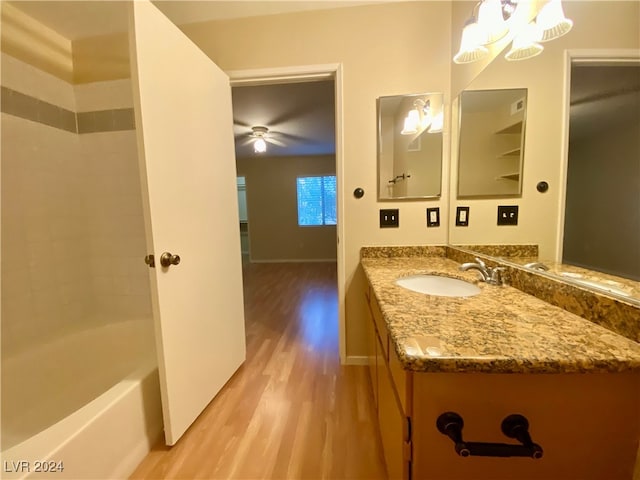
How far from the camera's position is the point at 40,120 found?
1549 mm

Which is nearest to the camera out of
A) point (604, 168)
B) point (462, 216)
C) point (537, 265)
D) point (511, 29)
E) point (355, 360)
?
point (604, 168)

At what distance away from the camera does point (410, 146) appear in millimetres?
1642

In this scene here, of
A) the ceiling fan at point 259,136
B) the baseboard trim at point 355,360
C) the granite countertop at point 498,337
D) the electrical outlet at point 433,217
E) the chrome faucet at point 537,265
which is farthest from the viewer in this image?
the ceiling fan at point 259,136

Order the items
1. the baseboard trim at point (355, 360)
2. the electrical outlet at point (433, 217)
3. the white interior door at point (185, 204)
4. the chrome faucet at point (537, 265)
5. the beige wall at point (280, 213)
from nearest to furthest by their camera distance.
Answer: the chrome faucet at point (537, 265), the white interior door at point (185, 204), the electrical outlet at point (433, 217), the baseboard trim at point (355, 360), the beige wall at point (280, 213)

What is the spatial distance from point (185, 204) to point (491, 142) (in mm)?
1569

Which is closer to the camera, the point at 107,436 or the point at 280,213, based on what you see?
the point at 107,436

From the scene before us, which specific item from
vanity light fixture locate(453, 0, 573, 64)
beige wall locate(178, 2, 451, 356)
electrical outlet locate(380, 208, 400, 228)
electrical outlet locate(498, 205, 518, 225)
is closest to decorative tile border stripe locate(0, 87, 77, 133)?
beige wall locate(178, 2, 451, 356)

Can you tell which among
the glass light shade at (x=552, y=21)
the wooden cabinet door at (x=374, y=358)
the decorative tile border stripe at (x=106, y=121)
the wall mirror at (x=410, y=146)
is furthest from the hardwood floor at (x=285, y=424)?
the decorative tile border stripe at (x=106, y=121)

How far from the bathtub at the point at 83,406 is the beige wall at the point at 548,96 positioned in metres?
1.82

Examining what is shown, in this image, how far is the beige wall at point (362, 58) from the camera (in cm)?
154

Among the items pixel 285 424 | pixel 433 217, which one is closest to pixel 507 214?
pixel 433 217

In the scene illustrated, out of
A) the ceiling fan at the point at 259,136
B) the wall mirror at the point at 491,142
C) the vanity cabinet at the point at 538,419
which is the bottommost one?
the vanity cabinet at the point at 538,419

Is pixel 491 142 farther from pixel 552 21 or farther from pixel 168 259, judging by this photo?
pixel 168 259

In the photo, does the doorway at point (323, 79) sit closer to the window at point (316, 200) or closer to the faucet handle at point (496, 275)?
the faucet handle at point (496, 275)
